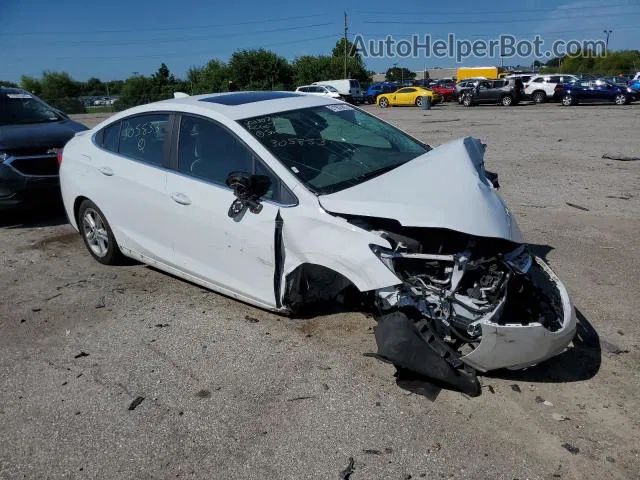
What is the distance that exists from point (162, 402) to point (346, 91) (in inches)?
1759

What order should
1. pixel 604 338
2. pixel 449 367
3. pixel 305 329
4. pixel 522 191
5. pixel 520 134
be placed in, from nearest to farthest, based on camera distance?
pixel 449 367 → pixel 604 338 → pixel 305 329 → pixel 522 191 → pixel 520 134

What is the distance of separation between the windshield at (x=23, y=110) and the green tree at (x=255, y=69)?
61532 millimetres

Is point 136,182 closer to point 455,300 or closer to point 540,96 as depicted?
point 455,300

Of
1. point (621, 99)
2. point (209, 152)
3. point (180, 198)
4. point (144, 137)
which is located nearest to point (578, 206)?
point (209, 152)

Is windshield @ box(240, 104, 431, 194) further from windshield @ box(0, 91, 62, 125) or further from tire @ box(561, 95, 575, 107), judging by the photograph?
tire @ box(561, 95, 575, 107)

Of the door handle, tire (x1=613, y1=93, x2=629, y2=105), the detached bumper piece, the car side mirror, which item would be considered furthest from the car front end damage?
tire (x1=613, y1=93, x2=629, y2=105)

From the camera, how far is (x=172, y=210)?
14.5ft

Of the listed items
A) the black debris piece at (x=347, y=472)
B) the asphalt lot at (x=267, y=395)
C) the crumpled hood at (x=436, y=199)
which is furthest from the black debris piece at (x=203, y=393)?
the crumpled hood at (x=436, y=199)

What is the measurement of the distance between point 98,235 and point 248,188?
8.19ft

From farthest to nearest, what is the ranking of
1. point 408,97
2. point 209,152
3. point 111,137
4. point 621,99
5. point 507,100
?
1. point 408,97
2. point 507,100
3. point 621,99
4. point 111,137
5. point 209,152

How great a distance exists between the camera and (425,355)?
3.20 meters

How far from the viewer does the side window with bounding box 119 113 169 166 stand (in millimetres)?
4688

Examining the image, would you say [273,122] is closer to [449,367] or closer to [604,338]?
[449,367]

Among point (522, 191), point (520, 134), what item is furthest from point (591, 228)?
point (520, 134)
